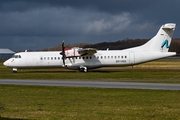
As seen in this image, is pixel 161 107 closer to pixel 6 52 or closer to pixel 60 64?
pixel 60 64

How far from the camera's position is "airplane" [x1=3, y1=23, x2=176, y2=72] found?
4922cm

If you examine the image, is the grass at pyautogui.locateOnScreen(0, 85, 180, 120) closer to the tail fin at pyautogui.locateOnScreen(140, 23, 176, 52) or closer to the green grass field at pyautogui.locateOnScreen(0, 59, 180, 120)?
the green grass field at pyautogui.locateOnScreen(0, 59, 180, 120)

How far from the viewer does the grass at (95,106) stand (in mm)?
13009

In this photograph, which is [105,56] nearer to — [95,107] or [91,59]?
[91,59]

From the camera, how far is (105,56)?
163 ft

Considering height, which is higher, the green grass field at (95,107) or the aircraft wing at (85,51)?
the aircraft wing at (85,51)

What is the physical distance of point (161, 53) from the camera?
49.2m

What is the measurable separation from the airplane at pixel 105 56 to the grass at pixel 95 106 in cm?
2918

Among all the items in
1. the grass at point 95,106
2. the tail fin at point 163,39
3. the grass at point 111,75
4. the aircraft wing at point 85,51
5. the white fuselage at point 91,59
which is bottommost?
the grass at point 95,106

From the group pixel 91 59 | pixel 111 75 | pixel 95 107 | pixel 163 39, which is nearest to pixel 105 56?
pixel 91 59

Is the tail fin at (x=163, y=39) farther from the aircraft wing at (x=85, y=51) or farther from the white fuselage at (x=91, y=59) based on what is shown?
the aircraft wing at (x=85, y=51)

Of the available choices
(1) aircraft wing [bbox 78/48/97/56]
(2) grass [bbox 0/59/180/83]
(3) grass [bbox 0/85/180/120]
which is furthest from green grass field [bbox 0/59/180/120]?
(1) aircraft wing [bbox 78/48/97/56]

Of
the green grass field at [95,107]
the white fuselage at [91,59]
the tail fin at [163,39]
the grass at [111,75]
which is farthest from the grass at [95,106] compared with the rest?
the tail fin at [163,39]

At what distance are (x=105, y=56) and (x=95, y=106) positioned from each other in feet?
113
